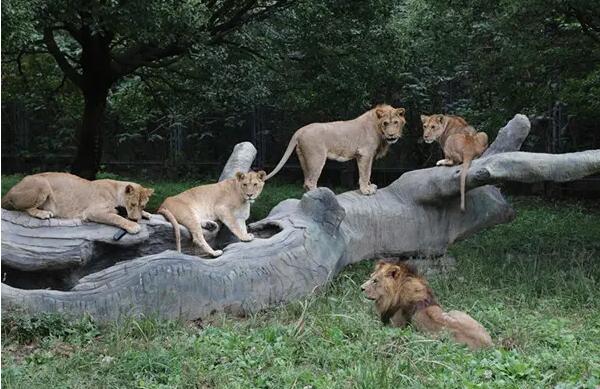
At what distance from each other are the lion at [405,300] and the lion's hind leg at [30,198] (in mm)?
2979

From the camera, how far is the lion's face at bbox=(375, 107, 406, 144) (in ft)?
26.7

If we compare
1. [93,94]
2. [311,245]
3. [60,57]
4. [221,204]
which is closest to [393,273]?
[311,245]

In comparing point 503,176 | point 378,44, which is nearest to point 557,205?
point 378,44

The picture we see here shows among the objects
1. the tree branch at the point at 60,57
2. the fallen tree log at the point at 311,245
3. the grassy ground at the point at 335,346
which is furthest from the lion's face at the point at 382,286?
the tree branch at the point at 60,57

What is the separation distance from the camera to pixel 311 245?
24.2 ft

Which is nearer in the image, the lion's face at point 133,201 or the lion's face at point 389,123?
the lion's face at point 133,201

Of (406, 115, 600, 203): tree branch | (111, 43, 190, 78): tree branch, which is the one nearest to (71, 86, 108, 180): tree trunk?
(111, 43, 190, 78): tree branch

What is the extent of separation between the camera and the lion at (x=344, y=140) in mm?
8086

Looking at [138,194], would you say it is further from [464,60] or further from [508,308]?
[464,60]

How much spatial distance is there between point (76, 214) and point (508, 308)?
402 cm

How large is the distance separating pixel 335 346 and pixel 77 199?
117 inches

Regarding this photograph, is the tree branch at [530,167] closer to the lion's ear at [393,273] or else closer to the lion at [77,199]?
the lion's ear at [393,273]

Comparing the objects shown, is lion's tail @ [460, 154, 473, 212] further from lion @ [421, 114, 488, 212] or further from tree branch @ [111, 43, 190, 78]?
tree branch @ [111, 43, 190, 78]

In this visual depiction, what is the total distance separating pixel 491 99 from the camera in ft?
49.2
